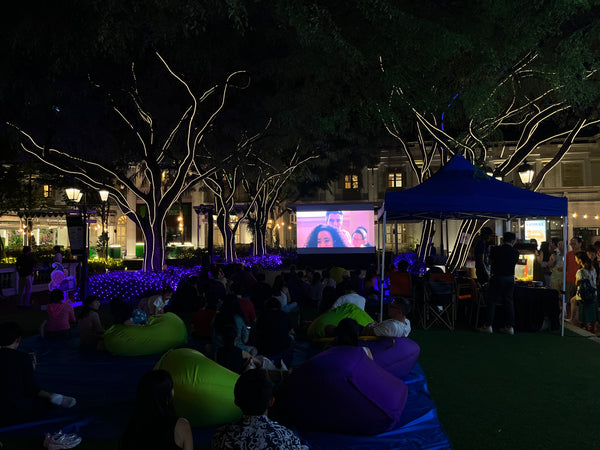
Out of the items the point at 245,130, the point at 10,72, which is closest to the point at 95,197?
the point at 245,130

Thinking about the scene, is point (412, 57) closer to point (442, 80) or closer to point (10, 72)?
point (442, 80)

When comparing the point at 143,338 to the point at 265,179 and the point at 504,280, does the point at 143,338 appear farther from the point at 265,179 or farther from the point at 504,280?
the point at 265,179

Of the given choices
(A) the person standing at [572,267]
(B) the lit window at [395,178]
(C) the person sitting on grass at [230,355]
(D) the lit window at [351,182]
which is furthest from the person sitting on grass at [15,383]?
(D) the lit window at [351,182]

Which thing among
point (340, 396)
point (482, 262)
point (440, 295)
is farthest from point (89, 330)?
point (482, 262)

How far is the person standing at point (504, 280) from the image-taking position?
9.95 metres

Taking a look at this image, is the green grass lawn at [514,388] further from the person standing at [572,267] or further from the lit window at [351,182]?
the lit window at [351,182]

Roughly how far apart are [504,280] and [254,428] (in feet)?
27.2

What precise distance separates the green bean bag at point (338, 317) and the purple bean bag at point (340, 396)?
3.76m

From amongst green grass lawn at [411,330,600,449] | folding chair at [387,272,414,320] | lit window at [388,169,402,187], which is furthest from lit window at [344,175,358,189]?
green grass lawn at [411,330,600,449]

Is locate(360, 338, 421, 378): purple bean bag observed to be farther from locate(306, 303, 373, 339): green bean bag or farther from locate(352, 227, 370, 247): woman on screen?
locate(352, 227, 370, 247): woman on screen

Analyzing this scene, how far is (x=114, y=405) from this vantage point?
5.91 m

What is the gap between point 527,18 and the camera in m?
10.2

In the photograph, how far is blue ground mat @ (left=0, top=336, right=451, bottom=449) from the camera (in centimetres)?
487

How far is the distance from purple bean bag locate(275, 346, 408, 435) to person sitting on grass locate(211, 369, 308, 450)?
183cm
